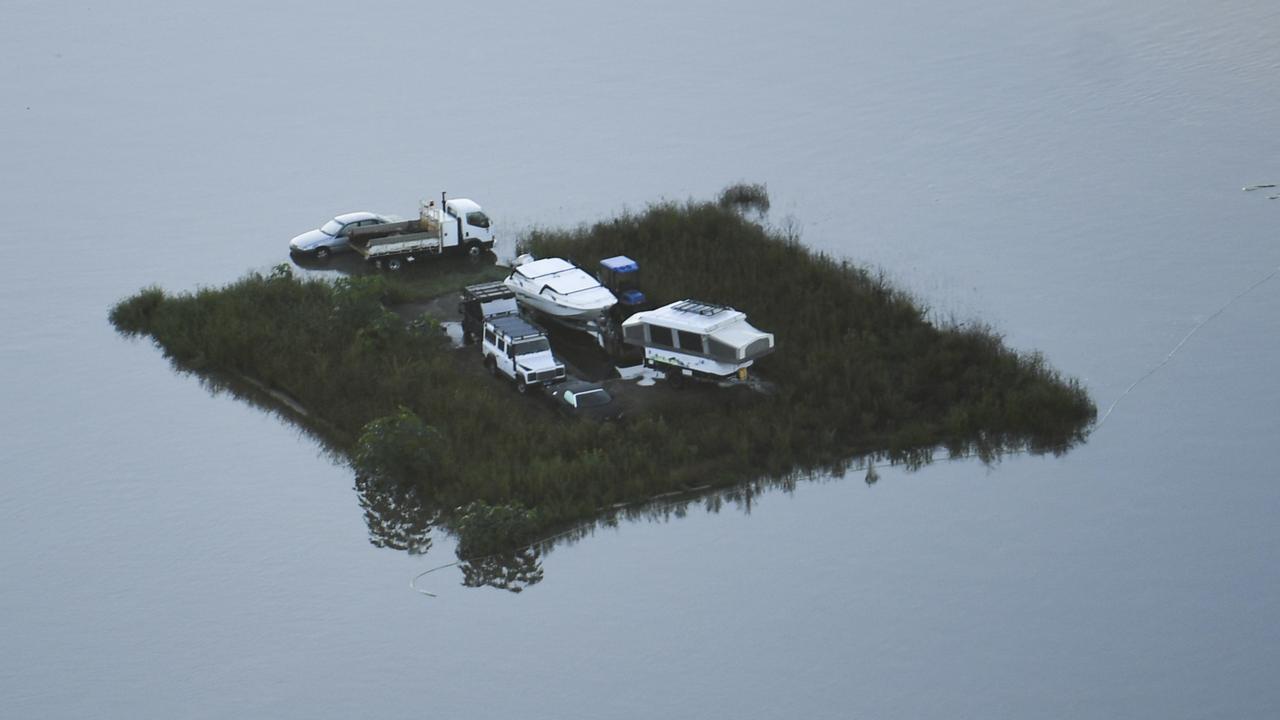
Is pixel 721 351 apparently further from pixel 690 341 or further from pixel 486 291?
pixel 486 291

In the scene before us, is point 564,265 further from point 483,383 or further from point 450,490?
point 450,490

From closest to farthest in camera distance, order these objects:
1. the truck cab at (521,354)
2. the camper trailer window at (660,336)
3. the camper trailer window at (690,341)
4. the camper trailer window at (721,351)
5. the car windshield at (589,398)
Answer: the car windshield at (589,398) < the camper trailer window at (721,351) < the camper trailer window at (690,341) < the truck cab at (521,354) < the camper trailer window at (660,336)

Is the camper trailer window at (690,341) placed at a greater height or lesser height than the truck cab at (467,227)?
lesser

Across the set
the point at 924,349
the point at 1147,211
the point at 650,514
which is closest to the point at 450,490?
the point at 650,514

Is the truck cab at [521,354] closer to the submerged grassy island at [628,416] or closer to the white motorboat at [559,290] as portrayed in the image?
the submerged grassy island at [628,416]

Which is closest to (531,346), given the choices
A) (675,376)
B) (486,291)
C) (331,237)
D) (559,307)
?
(559,307)

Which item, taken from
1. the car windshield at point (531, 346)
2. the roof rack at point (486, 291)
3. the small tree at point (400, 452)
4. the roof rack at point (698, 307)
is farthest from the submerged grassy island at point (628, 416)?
the roof rack at point (698, 307)
